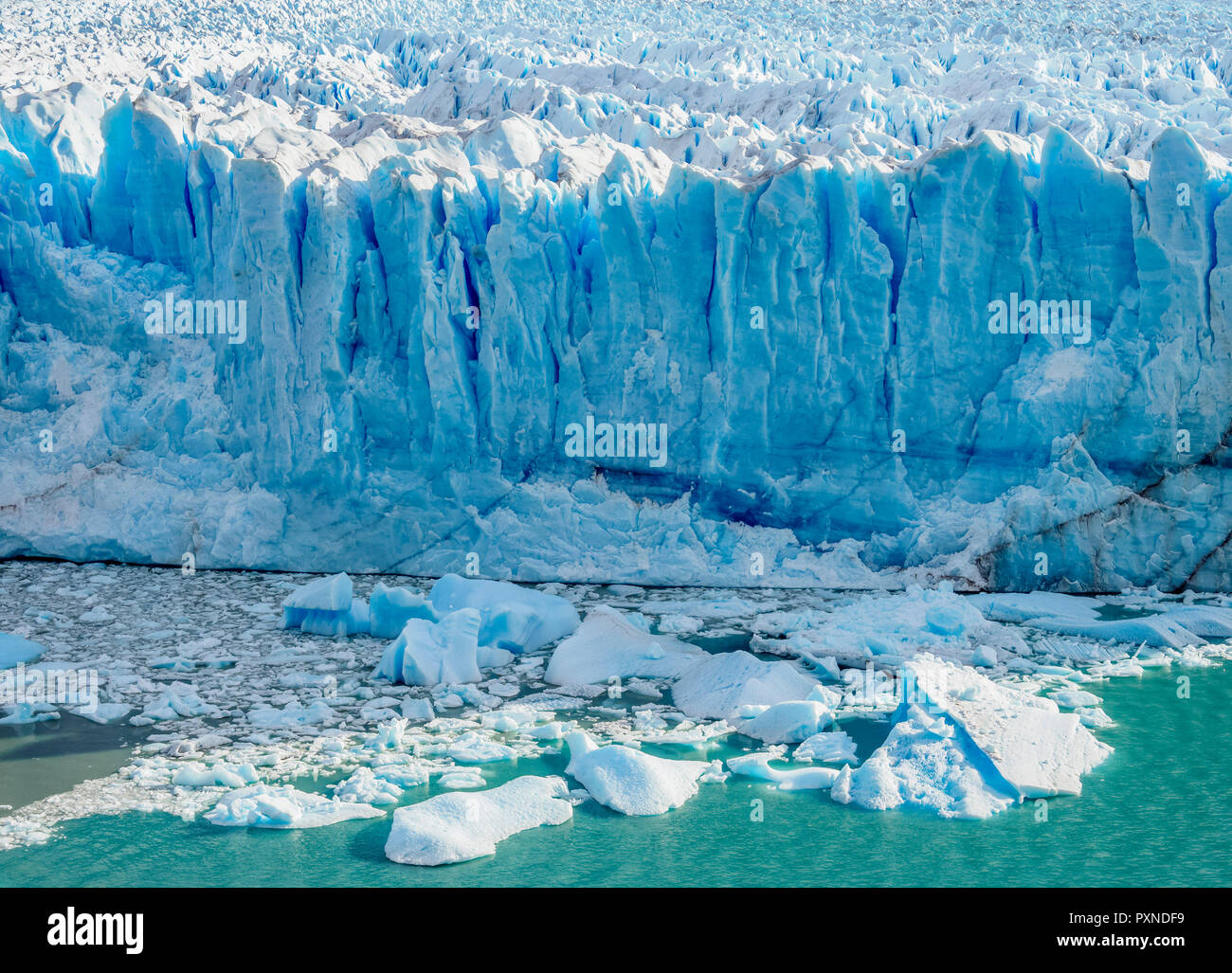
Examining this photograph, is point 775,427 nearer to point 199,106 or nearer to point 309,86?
point 199,106

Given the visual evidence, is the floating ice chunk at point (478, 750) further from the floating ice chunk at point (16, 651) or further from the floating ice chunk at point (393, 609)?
the floating ice chunk at point (16, 651)

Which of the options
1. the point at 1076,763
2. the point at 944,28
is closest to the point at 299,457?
the point at 1076,763

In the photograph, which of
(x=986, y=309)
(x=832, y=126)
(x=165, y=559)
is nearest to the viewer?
(x=986, y=309)

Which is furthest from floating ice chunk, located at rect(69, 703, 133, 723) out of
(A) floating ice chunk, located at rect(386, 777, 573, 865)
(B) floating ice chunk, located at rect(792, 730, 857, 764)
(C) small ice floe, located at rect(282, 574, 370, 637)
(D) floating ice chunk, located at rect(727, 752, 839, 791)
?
(B) floating ice chunk, located at rect(792, 730, 857, 764)

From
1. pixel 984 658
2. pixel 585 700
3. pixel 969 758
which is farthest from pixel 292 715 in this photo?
pixel 984 658

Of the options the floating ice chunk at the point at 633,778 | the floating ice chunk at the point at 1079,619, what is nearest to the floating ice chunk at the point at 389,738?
the floating ice chunk at the point at 633,778
